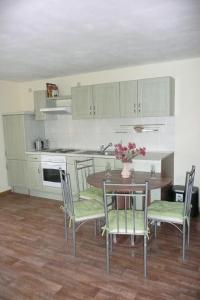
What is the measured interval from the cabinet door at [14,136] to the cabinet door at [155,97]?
2.32m

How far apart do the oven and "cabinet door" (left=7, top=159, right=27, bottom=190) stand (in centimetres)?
50

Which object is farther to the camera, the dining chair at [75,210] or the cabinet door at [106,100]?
the cabinet door at [106,100]

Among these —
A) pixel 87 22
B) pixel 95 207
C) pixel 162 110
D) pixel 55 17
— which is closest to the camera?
pixel 55 17

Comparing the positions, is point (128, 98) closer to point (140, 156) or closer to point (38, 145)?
point (140, 156)

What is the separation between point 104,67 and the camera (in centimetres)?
409

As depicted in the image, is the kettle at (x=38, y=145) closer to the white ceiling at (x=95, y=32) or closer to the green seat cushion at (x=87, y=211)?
the white ceiling at (x=95, y=32)

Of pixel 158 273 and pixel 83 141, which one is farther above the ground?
pixel 83 141

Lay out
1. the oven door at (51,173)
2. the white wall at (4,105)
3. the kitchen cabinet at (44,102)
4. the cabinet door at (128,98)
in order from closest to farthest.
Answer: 1. the cabinet door at (128,98)
2. the oven door at (51,173)
3. the kitchen cabinet at (44,102)
4. the white wall at (4,105)

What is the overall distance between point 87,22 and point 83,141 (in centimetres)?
282

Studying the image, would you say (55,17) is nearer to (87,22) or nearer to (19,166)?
(87,22)

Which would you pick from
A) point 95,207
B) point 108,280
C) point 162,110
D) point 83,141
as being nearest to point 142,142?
point 162,110

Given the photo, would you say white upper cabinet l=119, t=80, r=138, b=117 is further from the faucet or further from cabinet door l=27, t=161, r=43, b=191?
cabinet door l=27, t=161, r=43, b=191

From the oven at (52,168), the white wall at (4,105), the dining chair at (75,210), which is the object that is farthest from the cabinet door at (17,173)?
the dining chair at (75,210)

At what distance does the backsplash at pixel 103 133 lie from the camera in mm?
4055
